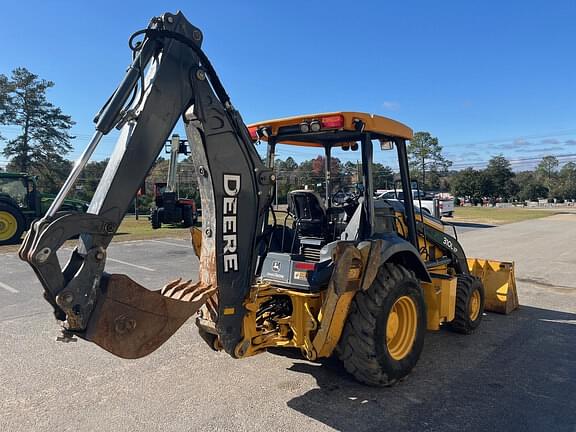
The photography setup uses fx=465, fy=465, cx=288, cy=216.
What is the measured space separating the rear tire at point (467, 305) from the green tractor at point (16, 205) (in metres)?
13.2

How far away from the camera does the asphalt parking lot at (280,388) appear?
346cm

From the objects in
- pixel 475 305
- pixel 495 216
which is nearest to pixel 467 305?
pixel 475 305

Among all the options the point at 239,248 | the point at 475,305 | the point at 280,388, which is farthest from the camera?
the point at 475,305

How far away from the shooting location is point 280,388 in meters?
4.04

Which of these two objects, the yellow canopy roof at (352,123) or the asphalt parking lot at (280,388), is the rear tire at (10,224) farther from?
the yellow canopy roof at (352,123)

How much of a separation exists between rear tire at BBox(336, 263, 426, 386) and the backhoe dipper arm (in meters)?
0.99

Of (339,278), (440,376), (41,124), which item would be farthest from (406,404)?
(41,124)

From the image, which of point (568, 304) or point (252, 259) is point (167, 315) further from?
point (568, 304)

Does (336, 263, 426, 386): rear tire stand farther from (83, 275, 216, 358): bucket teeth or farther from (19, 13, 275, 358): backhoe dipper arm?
(83, 275, 216, 358): bucket teeth

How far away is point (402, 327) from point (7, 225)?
14.4 meters

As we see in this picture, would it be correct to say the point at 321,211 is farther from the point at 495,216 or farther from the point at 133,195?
the point at 495,216

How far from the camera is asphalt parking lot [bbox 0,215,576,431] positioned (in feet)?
11.4

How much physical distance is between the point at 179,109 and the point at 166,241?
1242 cm

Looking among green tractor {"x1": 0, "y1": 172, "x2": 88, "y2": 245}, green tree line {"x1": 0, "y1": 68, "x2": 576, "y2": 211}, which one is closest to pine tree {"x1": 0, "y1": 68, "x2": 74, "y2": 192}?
green tree line {"x1": 0, "y1": 68, "x2": 576, "y2": 211}
